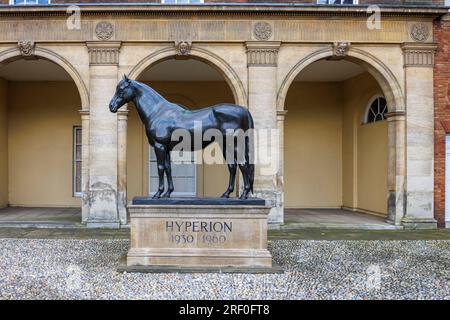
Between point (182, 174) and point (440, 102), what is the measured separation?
8.15 meters

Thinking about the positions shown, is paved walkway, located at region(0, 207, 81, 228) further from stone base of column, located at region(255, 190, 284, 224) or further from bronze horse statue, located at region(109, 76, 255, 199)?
bronze horse statue, located at region(109, 76, 255, 199)

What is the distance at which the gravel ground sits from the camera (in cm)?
503

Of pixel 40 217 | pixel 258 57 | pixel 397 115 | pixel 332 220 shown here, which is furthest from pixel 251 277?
pixel 40 217

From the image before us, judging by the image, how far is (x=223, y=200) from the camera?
6.12m

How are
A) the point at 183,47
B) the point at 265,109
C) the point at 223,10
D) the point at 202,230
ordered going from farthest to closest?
the point at 265,109
the point at 183,47
the point at 223,10
the point at 202,230

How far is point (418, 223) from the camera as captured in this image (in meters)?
9.96

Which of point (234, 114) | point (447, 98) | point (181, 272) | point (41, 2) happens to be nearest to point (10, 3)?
point (41, 2)

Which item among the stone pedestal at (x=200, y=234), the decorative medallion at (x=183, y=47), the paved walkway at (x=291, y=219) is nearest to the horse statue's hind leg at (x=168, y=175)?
the stone pedestal at (x=200, y=234)

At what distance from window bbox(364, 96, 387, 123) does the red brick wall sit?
1882 millimetres

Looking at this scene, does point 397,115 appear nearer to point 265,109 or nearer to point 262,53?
point 265,109

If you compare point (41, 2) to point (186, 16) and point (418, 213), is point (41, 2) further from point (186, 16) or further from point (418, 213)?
point (418, 213)

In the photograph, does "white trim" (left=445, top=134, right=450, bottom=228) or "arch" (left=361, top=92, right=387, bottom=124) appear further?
"arch" (left=361, top=92, right=387, bottom=124)

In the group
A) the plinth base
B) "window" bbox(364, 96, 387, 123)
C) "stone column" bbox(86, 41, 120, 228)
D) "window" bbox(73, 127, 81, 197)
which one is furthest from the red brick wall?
"window" bbox(73, 127, 81, 197)
